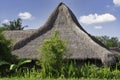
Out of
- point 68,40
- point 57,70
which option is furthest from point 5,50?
point 68,40

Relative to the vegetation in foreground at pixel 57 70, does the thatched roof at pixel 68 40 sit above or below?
above

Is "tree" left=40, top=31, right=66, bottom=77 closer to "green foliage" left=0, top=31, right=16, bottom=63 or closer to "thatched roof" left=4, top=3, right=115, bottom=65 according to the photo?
"green foliage" left=0, top=31, right=16, bottom=63

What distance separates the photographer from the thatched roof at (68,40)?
17562mm

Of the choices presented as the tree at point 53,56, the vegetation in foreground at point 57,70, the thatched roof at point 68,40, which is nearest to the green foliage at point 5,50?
the vegetation in foreground at point 57,70

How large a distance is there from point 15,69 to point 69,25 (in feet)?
25.2

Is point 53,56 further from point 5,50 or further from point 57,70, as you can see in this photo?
point 5,50

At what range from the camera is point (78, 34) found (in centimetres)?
1938

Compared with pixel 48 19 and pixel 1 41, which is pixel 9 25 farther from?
pixel 1 41

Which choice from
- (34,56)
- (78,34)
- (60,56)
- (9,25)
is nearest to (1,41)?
(60,56)

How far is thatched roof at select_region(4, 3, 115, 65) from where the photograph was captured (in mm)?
17562

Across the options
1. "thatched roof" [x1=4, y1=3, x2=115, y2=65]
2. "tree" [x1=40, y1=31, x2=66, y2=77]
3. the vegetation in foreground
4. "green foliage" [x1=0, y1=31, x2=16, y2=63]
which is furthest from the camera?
"thatched roof" [x1=4, y1=3, x2=115, y2=65]

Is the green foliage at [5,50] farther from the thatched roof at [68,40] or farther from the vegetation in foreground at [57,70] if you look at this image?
the thatched roof at [68,40]

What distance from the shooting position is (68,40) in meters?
19.2

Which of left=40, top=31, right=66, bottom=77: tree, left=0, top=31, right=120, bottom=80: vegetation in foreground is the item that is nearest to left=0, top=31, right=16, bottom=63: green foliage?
left=0, top=31, right=120, bottom=80: vegetation in foreground
